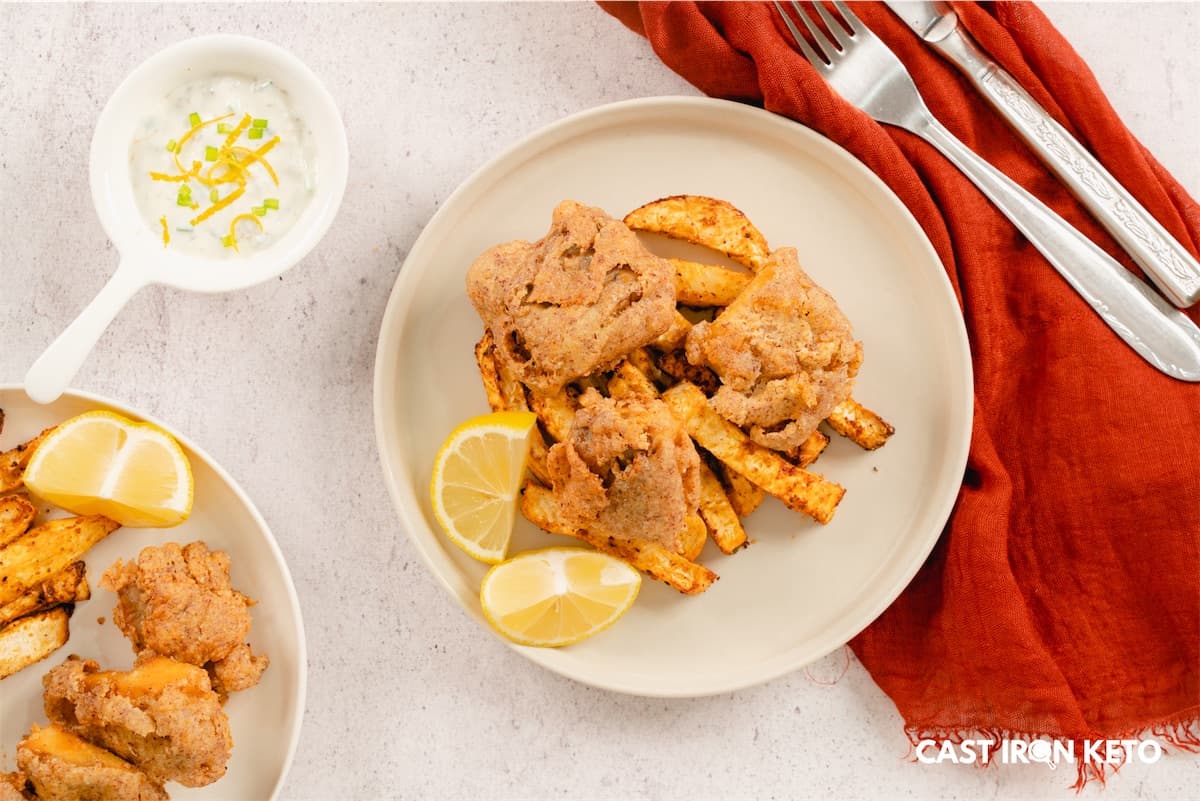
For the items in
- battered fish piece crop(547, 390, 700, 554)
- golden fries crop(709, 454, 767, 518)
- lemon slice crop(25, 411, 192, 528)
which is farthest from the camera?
golden fries crop(709, 454, 767, 518)

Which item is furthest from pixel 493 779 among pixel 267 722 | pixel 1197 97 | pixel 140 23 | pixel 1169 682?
pixel 1197 97

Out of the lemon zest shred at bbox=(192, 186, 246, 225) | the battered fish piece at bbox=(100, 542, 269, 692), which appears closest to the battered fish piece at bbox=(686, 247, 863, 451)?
the lemon zest shred at bbox=(192, 186, 246, 225)

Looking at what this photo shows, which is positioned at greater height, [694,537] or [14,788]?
[694,537]

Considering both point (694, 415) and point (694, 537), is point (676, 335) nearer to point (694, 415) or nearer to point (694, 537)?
point (694, 415)

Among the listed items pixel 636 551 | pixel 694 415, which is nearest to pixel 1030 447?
pixel 694 415

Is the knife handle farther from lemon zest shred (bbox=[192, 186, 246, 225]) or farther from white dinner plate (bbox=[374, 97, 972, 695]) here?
lemon zest shred (bbox=[192, 186, 246, 225])

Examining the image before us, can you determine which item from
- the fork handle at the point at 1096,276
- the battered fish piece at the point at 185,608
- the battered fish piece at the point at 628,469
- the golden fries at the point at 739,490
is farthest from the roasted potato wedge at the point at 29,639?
the fork handle at the point at 1096,276

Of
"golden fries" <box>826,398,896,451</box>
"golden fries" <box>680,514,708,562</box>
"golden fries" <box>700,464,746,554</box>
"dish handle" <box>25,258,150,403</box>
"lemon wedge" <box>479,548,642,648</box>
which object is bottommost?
"dish handle" <box>25,258,150,403</box>
